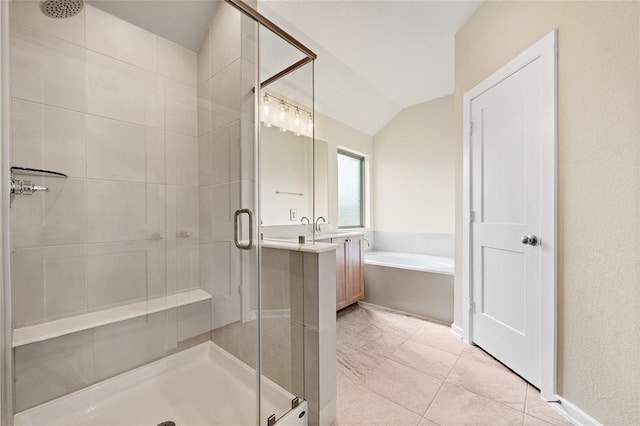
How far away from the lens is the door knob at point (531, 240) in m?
1.52

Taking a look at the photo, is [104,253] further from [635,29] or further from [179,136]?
[635,29]

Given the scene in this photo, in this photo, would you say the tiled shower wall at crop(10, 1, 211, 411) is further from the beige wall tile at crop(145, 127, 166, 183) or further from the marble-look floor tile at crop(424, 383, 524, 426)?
the marble-look floor tile at crop(424, 383, 524, 426)

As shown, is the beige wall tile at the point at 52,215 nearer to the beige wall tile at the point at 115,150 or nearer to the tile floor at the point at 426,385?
the beige wall tile at the point at 115,150

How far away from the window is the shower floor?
2.46m

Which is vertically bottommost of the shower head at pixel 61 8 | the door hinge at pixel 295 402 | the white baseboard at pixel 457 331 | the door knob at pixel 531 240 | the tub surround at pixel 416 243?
the white baseboard at pixel 457 331

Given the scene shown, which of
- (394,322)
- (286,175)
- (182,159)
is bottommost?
(394,322)

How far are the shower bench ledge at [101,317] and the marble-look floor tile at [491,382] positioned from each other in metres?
1.73

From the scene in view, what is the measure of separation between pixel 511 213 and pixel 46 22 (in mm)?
2808

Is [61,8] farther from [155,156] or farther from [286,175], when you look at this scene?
[286,175]

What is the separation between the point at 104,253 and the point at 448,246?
142 inches

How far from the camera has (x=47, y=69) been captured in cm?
125

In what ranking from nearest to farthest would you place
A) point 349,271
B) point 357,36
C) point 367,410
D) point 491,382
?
point 367,410, point 491,382, point 357,36, point 349,271

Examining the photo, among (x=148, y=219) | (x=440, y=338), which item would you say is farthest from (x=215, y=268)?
(x=440, y=338)

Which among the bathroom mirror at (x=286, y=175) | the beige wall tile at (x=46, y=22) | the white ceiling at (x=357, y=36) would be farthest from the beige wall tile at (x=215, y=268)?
the beige wall tile at (x=46, y=22)
